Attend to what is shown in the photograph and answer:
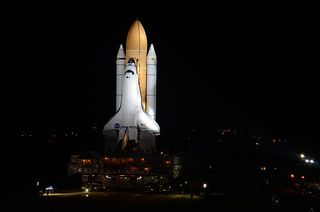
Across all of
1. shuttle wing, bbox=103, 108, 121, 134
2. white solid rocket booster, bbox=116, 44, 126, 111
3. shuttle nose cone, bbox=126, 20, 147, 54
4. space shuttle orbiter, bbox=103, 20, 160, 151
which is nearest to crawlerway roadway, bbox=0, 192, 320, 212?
space shuttle orbiter, bbox=103, 20, 160, 151

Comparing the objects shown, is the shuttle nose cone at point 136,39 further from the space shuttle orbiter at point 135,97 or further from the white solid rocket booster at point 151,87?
the white solid rocket booster at point 151,87

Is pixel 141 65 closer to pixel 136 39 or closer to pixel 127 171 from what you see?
pixel 136 39

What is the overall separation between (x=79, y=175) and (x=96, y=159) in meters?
2.31

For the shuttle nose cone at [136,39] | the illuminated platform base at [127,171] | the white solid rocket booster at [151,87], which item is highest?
the shuttle nose cone at [136,39]

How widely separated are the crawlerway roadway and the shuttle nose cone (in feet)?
51.2

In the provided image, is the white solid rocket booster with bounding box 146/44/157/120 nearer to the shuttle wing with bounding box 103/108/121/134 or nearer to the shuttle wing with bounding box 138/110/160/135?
the shuttle wing with bounding box 138/110/160/135

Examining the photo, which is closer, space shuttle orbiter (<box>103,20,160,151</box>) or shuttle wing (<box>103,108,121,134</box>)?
space shuttle orbiter (<box>103,20,160,151</box>)

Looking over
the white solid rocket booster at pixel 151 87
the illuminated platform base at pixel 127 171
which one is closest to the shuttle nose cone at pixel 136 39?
the white solid rocket booster at pixel 151 87

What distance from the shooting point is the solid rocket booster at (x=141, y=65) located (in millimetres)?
52062

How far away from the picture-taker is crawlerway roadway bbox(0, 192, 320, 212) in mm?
32812

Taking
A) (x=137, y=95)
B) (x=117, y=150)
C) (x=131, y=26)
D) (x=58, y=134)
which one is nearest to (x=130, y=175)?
(x=117, y=150)

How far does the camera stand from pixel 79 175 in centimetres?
4944

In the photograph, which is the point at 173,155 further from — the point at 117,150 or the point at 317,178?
the point at 317,178

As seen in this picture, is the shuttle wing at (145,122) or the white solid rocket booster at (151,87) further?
the white solid rocket booster at (151,87)
